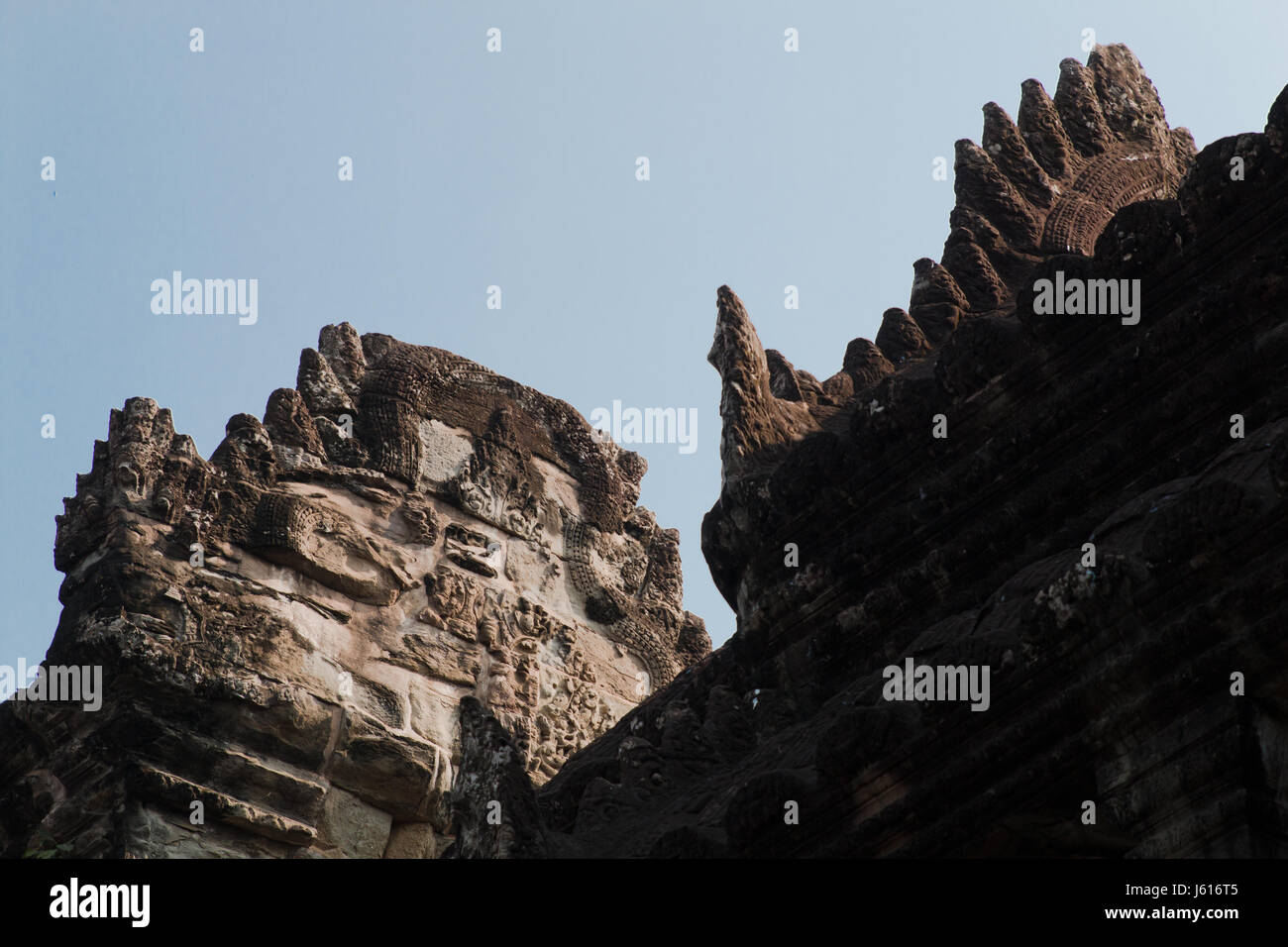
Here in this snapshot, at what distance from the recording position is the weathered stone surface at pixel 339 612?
12.3 m

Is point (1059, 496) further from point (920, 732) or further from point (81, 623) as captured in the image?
point (81, 623)

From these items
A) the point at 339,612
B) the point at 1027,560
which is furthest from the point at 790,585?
the point at 339,612

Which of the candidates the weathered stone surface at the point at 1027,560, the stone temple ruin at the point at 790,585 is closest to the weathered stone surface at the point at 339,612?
the stone temple ruin at the point at 790,585

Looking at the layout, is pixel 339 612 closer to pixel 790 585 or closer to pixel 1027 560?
pixel 790 585

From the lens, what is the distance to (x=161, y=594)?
1284 cm

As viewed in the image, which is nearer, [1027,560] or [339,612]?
[1027,560]

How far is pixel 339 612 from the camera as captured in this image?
13820 millimetres

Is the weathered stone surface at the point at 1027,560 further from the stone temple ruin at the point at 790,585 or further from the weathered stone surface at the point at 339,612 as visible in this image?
the weathered stone surface at the point at 339,612

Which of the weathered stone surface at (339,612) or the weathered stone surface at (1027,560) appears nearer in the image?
the weathered stone surface at (1027,560)

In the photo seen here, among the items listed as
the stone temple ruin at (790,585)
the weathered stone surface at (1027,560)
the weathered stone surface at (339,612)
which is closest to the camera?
the weathered stone surface at (1027,560)

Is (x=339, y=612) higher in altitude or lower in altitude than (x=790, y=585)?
higher

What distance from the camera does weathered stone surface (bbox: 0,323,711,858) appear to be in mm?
12289

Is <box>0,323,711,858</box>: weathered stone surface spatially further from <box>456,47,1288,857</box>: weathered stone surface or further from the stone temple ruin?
<box>456,47,1288,857</box>: weathered stone surface
